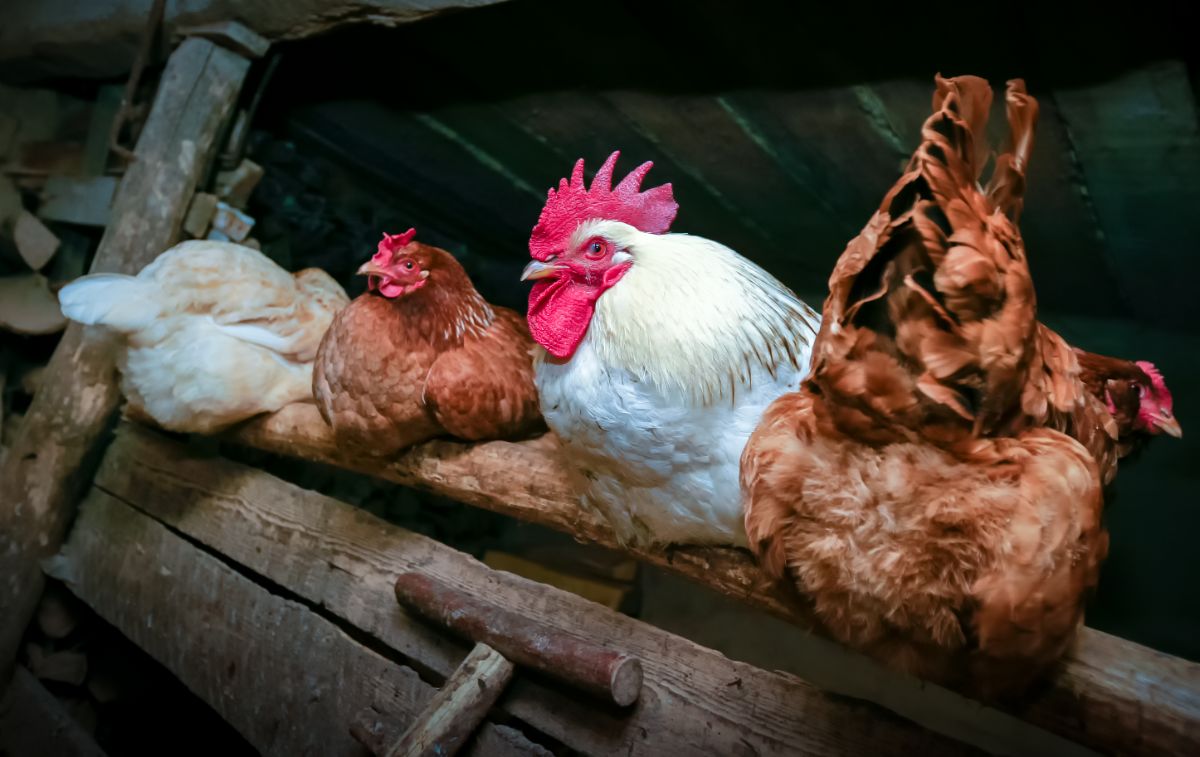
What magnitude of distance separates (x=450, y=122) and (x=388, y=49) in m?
0.24

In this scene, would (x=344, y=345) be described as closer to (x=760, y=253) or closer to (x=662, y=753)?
(x=662, y=753)

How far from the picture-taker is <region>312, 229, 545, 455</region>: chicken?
140 cm

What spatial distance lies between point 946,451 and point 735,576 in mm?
396

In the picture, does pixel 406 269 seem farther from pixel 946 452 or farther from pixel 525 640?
pixel 946 452

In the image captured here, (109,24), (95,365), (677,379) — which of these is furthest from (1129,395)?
(109,24)

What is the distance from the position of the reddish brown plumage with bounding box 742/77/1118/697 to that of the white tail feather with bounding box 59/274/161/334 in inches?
62.8

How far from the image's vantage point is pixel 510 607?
4.23ft

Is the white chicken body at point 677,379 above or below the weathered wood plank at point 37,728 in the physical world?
above

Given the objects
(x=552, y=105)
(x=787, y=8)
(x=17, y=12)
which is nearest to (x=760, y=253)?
(x=552, y=105)

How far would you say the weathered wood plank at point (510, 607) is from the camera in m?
0.97

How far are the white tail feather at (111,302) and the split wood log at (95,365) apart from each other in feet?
0.86

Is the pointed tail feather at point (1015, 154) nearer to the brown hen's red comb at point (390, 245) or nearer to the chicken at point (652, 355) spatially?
the chicken at point (652, 355)

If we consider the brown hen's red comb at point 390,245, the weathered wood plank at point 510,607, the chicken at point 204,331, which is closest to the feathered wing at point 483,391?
the weathered wood plank at point 510,607

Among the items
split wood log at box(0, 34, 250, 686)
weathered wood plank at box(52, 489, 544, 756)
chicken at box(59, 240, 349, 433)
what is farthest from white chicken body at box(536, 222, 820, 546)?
split wood log at box(0, 34, 250, 686)
